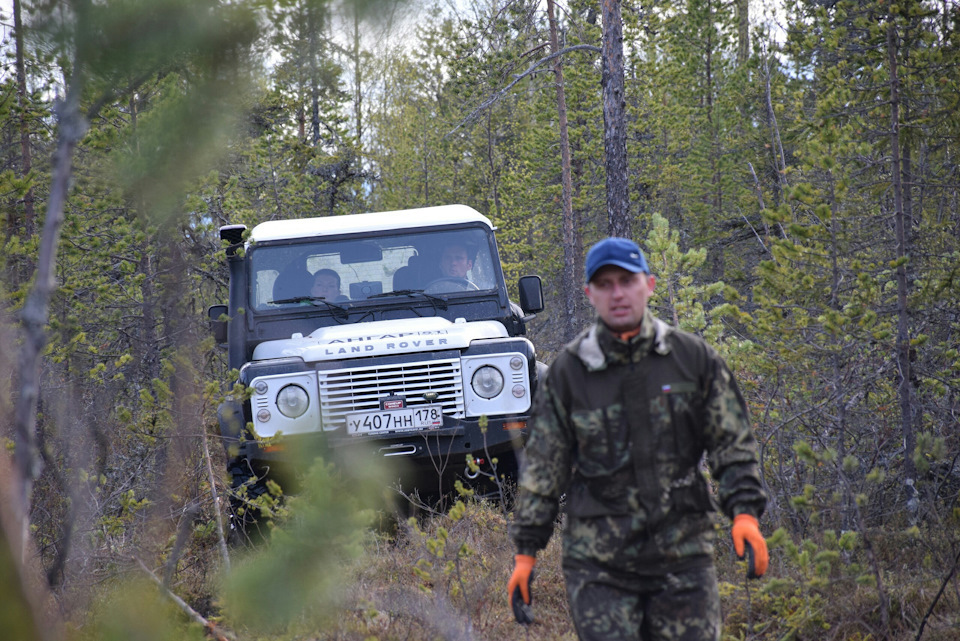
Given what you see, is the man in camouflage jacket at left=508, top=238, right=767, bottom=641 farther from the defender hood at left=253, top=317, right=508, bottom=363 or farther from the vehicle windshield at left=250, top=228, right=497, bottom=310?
the vehicle windshield at left=250, top=228, right=497, bottom=310

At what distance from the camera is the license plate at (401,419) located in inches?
232

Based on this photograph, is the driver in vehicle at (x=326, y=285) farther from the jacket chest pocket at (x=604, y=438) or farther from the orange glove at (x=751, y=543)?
the orange glove at (x=751, y=543)

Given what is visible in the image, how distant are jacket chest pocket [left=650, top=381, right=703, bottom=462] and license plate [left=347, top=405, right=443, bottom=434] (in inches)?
128

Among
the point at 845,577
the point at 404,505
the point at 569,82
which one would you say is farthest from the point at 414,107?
the point at 845,577

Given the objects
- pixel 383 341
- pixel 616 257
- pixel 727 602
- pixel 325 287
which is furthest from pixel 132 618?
pixel 325 287

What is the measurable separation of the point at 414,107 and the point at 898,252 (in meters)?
22.8

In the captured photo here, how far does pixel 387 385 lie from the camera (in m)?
6.02

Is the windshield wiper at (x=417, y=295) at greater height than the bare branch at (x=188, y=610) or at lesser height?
greater

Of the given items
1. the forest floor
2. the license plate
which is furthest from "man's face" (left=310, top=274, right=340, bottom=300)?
the forest floor

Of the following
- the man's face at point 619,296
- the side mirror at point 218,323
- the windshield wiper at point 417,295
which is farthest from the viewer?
the windshield wiper at point 417,295

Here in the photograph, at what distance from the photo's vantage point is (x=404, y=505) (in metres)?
6.57

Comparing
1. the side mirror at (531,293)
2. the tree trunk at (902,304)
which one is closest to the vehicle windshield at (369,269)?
the side mirror at (531,293)

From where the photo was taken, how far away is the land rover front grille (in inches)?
234

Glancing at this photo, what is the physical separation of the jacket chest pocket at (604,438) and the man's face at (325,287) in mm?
4352
